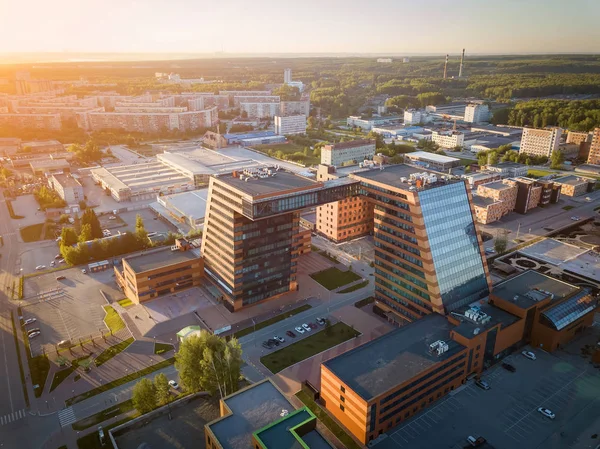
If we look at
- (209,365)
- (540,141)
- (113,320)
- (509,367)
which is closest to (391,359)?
(509,367)

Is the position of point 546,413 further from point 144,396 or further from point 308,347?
point 144,396

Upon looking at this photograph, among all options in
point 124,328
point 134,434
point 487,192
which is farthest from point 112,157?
point 134,434

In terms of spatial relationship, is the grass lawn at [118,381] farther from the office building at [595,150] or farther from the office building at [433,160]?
the office building at [595,150]

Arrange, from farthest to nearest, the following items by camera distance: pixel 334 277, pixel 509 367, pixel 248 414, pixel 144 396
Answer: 1. pixel 334 277
2. pixel 509 367
3. pixel 144 396
4. pixel 248 414

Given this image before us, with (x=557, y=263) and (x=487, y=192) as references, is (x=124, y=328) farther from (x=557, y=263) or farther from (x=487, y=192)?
(x=487, y=192)

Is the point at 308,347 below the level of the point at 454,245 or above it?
below

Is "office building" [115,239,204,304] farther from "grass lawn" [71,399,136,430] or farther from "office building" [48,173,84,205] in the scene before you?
"office building" [48,173,84,205]

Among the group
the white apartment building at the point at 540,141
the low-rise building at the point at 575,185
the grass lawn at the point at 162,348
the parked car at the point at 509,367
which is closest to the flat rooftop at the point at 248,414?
the grass lawn at the point at 162,348
